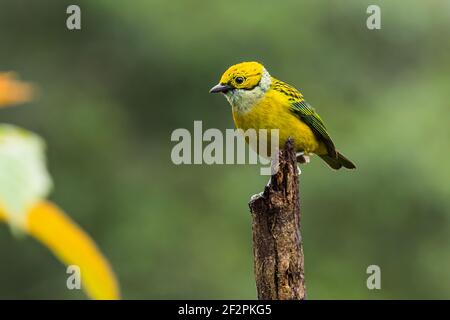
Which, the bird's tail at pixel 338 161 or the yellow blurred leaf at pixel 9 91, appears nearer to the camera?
the yellow blurred leaf at pixel 9 91

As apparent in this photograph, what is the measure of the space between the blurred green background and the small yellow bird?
4317 mm

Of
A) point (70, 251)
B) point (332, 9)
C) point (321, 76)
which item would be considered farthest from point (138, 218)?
point (70, 251)

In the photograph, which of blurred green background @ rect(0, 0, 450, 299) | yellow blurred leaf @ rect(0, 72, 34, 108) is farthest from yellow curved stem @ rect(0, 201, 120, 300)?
blurred green background @ rect(0, 0, 450, 299)

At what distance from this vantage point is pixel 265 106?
4992 millimetres

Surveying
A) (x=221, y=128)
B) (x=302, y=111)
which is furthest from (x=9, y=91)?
(x=221, y=128)

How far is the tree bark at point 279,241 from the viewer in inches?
133

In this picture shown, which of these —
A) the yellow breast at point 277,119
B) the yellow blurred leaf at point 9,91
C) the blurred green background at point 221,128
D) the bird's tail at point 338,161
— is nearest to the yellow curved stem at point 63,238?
the yellow blurred leaf at point 9,91

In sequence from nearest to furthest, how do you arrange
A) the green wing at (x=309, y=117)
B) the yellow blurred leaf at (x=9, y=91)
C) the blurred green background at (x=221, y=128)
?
1. the yellow blurred leaf at (x=9, y=91)
2. the green wing at (x=309, y=117)
3. the blurred green background at (x=221, y=128)

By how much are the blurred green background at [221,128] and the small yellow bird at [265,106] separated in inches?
170

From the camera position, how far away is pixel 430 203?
974 centimetres

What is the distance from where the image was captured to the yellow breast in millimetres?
4934

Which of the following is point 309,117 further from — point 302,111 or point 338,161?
point 338,161

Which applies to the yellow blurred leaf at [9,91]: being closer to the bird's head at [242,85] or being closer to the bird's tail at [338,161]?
the bird's head at [242,85]
